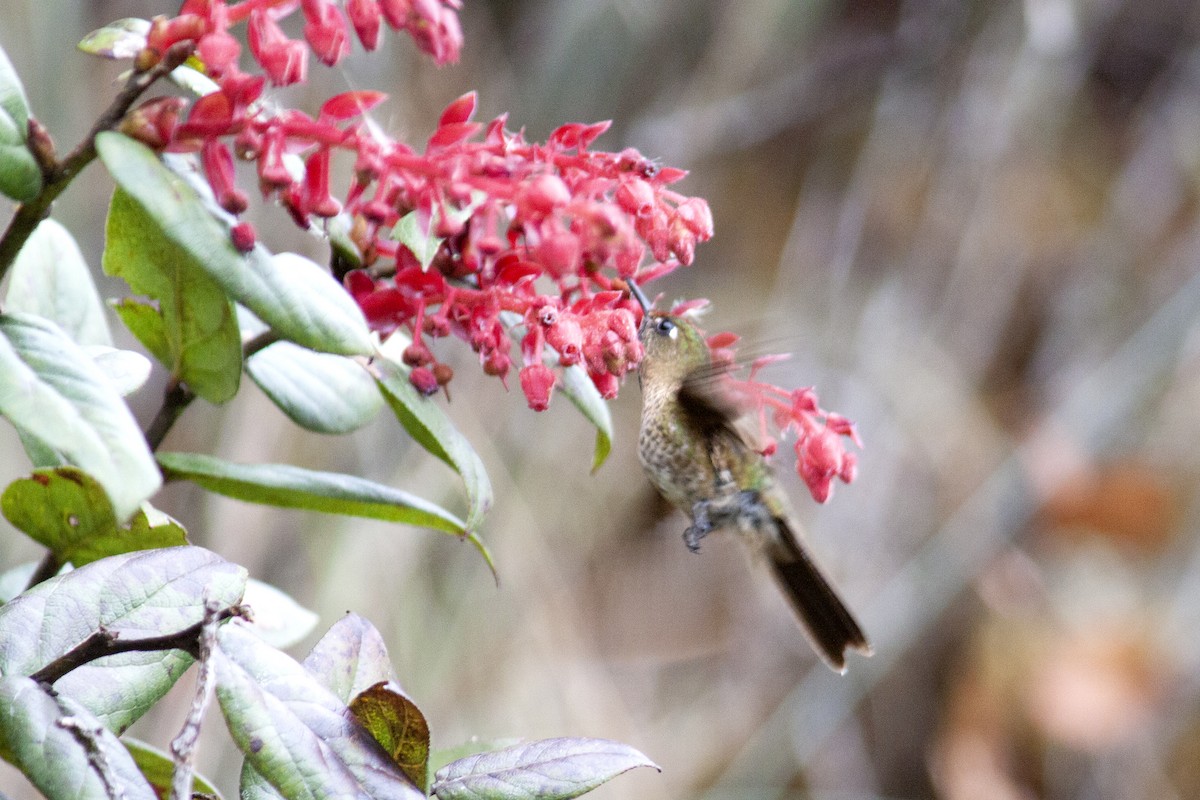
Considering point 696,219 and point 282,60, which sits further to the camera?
point 696,219

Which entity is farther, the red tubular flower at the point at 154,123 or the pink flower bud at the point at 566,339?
the pink flower bud at the point at 566,339

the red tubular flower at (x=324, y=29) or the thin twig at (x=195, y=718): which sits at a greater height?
the red tubular flower at (x=324, y=29)

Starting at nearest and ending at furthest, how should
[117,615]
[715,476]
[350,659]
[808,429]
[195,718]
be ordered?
[195,718] < [117,615] < [350,659] < [808,429] < [715,476]

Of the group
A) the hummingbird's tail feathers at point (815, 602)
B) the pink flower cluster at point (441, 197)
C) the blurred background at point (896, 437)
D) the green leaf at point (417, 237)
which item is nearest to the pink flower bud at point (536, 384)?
Answer: the pink flower cluster at point (441, 197)

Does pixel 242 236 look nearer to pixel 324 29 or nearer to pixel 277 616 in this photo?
A: pixel 324 29

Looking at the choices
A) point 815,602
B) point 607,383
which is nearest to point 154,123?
point 607,383

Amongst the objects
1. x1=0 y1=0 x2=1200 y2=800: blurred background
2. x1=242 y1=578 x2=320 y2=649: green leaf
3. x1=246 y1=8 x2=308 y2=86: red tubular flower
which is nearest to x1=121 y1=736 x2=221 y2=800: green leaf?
x1=242 y1=578 x2=320 y2=649: green leaf

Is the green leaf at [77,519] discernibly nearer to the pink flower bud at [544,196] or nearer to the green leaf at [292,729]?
the green leaf at [292,729]

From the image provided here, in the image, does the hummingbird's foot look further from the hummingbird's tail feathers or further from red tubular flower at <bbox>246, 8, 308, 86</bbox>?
red tubular flower at <bbox>246, 8, 308, 86</bbox>
